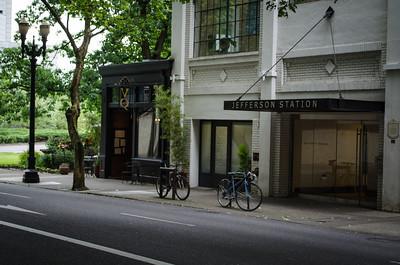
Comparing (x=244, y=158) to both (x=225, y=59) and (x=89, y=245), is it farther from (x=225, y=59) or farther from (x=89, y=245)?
(x=89, y=245)

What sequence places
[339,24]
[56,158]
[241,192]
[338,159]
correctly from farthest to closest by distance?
[56,158] < [338,159] < [339,24] < [241,192]

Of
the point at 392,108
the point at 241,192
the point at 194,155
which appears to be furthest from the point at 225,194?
the point at 194,155

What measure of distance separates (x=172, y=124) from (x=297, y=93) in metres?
5.19

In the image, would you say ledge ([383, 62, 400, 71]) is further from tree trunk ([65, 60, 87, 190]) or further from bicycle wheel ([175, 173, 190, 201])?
tree trunk ([65, 60, 87, 190])

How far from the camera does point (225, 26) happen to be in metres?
23.8

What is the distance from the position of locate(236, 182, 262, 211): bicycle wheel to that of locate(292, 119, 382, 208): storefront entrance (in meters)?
3.68

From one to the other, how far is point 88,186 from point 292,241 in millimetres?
14182

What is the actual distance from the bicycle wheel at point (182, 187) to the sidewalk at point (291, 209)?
1.01 ft

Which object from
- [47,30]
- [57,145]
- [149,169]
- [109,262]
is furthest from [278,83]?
[57,145]

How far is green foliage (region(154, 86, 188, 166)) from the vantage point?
2377 cm

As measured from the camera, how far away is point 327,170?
20609 millimetres

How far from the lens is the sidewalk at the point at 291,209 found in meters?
15.3

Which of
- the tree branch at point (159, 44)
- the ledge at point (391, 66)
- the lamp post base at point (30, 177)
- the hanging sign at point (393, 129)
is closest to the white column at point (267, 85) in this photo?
the ledge at point (391, 66)

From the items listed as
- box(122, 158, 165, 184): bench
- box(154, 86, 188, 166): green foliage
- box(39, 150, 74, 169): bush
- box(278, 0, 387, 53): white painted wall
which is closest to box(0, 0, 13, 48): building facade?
box(39, 150, 74, 169): bush
